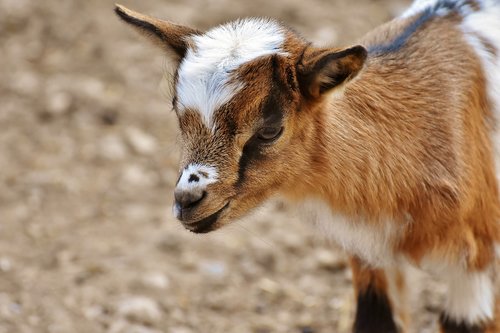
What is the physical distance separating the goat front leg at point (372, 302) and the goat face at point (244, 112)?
1190 millimetres

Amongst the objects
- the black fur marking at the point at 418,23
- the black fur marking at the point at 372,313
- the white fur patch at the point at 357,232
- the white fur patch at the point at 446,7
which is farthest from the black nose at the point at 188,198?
the white fur patch at the point at 446,7

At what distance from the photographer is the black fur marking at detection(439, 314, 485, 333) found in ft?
18.0

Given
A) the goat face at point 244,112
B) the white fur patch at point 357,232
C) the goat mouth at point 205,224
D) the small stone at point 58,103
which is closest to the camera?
the goat face at point 244,112

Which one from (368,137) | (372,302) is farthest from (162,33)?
(372,302)

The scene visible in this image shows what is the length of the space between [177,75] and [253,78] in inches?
17.4

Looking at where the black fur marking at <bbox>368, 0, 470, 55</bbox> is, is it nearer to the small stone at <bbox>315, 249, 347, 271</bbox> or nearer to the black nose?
the black nose

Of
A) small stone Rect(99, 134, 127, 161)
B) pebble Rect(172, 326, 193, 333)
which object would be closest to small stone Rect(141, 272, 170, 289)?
pebble Rect(172, 326, 193, 333)

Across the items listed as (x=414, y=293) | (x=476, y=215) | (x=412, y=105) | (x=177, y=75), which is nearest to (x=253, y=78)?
(x=177, y=75)

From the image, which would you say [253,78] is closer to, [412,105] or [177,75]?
[177,75]

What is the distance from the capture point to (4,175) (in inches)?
296

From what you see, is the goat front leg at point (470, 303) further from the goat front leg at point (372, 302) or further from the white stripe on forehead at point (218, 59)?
the white stripe on forehead at point (218, 59)

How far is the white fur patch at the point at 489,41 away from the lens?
540 centimetres

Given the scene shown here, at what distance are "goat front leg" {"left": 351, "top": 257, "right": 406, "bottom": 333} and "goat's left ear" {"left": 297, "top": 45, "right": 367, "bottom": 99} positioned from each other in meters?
1.47

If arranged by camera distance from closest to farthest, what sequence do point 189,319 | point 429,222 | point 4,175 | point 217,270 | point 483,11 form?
point 429,222
point 483,11
point 189,319
point 217,270
point 4,175
